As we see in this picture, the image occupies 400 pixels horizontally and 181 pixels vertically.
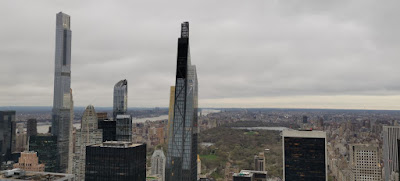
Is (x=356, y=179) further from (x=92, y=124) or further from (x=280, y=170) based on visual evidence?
(x=92, y=124)

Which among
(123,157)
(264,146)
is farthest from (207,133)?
(123,157)

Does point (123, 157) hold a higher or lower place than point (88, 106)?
lower

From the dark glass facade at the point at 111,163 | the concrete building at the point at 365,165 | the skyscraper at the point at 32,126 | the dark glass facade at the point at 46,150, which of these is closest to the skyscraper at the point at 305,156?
the concrete building at the point at 365,165

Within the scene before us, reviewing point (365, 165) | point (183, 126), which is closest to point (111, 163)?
point (183, 126)

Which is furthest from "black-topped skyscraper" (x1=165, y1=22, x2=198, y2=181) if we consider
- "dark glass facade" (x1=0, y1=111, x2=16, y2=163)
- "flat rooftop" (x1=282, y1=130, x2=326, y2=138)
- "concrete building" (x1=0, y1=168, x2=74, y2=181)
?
"dark glass facade" (x1=0, y1=111, x2=16, y2=163)

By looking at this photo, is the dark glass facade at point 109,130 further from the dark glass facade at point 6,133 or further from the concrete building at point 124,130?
the dark glass facade at point 6,133

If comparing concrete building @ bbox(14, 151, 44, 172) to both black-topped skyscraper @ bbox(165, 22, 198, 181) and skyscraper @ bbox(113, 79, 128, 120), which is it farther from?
black-topped skyscraper @ bbox(165, 22, 198, 181)
